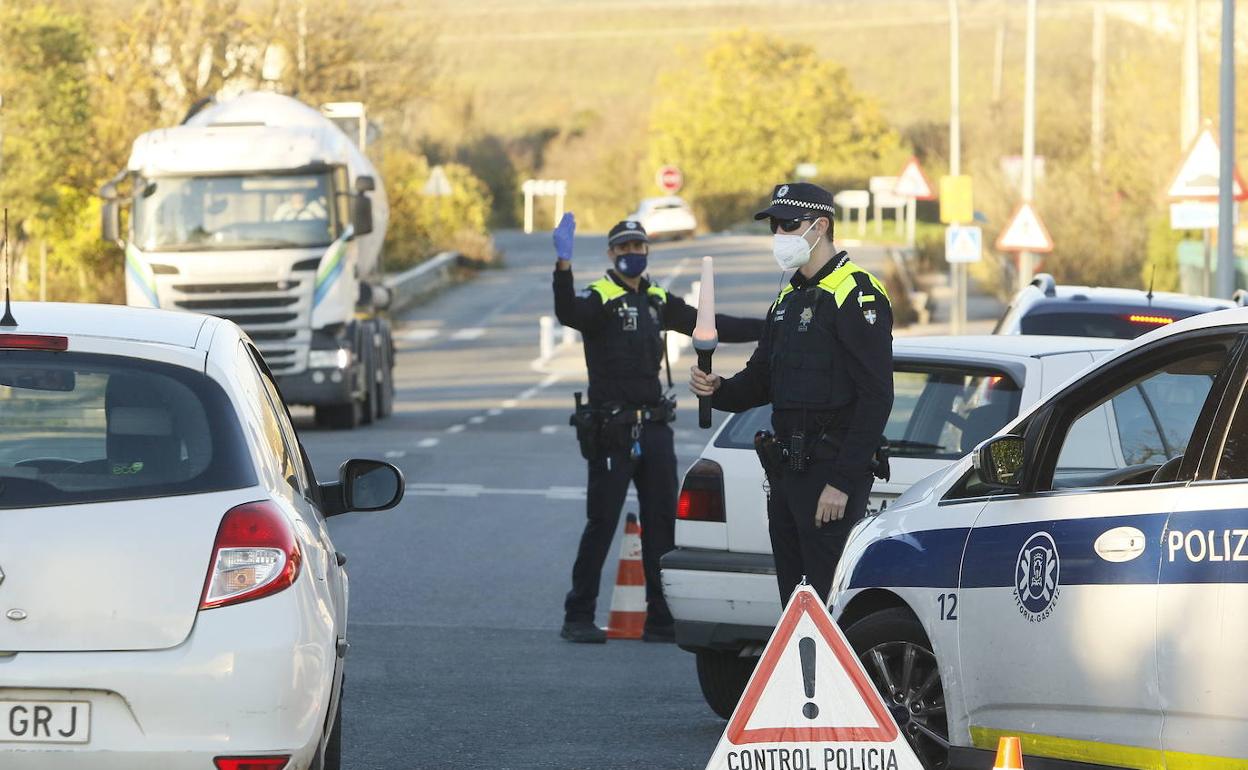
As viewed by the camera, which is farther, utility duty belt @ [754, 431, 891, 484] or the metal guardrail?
the metal guardrail

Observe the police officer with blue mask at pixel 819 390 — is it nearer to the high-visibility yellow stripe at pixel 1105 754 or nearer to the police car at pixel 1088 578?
the police car at pixel 1088 578

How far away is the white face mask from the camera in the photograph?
6973 millimetres

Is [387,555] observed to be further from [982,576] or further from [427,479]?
[982,576]

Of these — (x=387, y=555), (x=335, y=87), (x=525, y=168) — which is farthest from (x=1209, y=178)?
(x=525, y=168)

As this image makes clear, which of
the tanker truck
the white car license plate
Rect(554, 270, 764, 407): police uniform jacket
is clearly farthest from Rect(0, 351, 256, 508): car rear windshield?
the tanker truck

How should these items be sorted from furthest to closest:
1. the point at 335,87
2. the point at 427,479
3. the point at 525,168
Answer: the point at 525,168 → the point at 335,87 → the point at 427,479

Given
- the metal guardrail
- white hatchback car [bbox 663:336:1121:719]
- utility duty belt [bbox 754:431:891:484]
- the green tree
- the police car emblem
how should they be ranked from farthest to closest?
1. the green tree
2. the metal guardrail
3. white hatchback car [bbox 663:336:1121:719]
4. utility duty belt [bbox 754:431:891:484]
5. the police car emblem

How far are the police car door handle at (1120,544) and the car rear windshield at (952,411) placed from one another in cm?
285

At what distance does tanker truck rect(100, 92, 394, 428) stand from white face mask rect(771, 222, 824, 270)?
1595 cm

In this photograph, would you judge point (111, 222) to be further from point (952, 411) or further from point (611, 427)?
point (952, 411)

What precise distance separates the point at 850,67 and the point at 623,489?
166 metres

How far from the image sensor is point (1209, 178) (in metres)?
21.5

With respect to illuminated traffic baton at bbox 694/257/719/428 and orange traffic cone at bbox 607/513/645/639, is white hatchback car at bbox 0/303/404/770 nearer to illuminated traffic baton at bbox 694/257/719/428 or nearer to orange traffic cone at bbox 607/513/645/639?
illuminated traffic baton at bbox 694/257/719/428

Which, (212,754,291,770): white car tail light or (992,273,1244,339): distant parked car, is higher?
(992,273,1244,339): distant parked car
